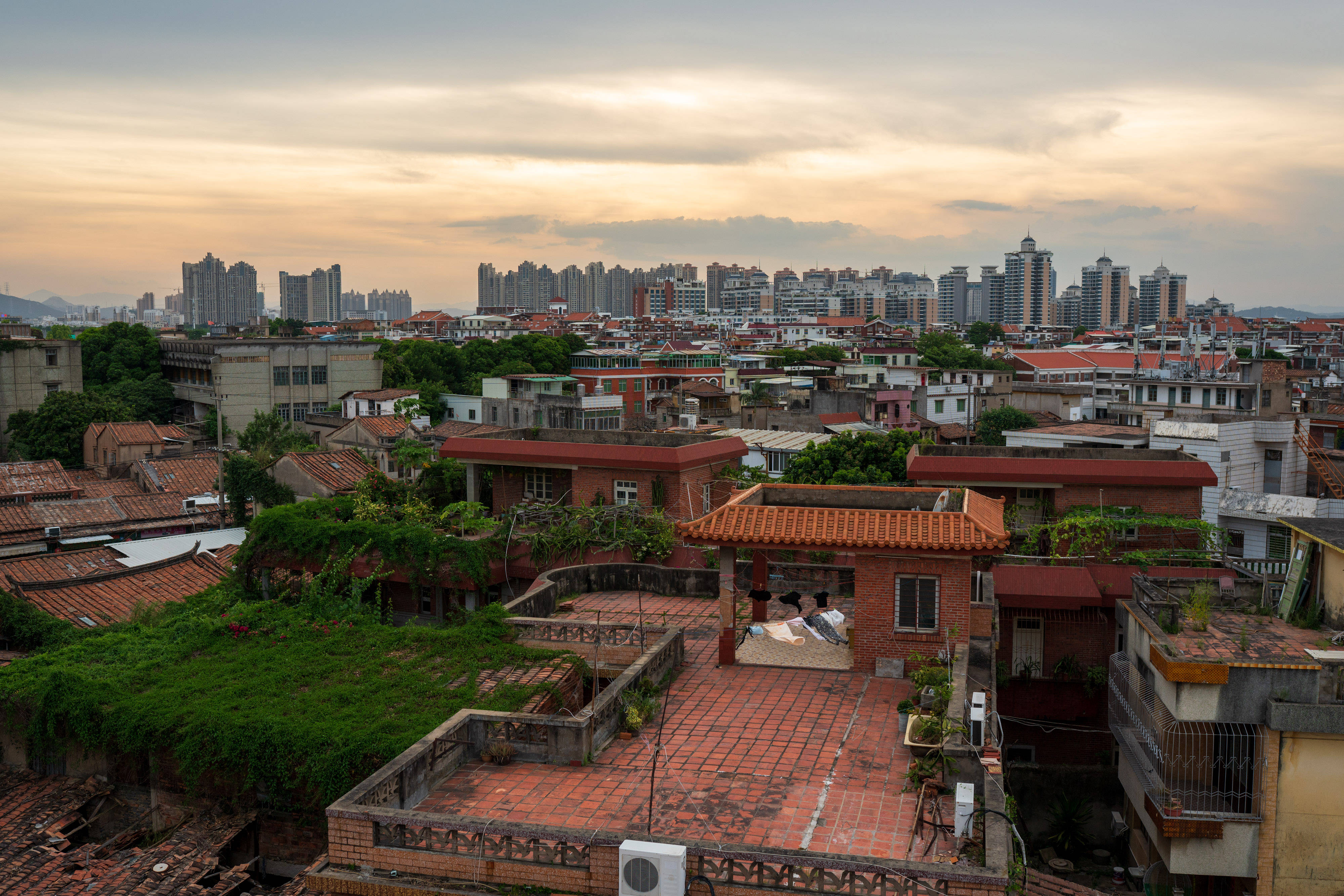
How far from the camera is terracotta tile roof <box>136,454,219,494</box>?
42.8 metres

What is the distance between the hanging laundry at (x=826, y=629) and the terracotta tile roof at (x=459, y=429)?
32.7 meters

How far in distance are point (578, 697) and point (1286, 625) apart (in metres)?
11.2

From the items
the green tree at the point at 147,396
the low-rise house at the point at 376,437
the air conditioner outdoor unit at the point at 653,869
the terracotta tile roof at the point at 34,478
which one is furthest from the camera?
the green tree at the point at 147,396

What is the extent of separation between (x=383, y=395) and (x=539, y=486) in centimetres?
4146

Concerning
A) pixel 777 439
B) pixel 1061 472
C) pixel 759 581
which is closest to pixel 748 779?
pixel 759 581

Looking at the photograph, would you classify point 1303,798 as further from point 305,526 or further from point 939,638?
point 305,526

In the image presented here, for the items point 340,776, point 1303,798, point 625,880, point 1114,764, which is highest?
point 625,880

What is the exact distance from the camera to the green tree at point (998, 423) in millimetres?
57938

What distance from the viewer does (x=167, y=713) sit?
14.9 m

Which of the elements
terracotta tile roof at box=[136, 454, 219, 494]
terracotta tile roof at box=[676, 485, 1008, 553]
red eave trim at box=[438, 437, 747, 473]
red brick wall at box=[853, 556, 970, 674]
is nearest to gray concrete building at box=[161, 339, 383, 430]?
terracotta tile roof at box=[136, 454, 219, 494]

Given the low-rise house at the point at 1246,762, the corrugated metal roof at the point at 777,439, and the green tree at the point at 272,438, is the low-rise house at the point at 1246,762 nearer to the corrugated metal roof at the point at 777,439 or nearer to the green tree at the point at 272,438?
the corrugated metal roof at the point at 777,439

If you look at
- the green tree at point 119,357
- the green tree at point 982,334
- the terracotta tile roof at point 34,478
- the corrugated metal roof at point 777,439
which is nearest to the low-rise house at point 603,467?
the corrugated metal roof at point 777,439

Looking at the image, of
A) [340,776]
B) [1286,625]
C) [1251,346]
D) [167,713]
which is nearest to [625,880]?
[340,776]

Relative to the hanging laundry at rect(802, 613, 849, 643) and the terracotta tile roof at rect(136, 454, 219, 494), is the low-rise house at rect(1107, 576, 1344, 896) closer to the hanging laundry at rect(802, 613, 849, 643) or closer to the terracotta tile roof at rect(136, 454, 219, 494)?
the hanging laundry at rect(802, 613, 849, 643)
